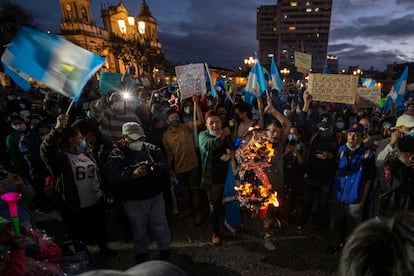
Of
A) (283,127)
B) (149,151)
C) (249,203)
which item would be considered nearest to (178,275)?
(149,151)

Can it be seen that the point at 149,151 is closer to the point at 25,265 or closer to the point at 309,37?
the point at 25,265

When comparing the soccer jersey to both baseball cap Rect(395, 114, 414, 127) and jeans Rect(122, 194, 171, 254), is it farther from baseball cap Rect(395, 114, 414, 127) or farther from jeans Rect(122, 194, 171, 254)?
baseball cap Rect(395, 114, 414, 127)

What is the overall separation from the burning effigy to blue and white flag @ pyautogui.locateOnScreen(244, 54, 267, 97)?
9.92 feet

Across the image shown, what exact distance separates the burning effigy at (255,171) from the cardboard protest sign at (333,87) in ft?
10.6

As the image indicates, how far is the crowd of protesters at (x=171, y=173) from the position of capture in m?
3.05

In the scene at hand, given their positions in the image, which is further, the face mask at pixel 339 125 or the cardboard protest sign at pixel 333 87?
the face mask at pixel 339 125

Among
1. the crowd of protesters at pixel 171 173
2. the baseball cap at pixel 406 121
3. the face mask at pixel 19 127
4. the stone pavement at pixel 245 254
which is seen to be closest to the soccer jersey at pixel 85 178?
the crowd of protesters at pixel 171 173

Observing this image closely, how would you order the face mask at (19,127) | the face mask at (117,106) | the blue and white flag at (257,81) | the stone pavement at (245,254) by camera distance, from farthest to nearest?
the blue and white flag at (257,81) < the face mask at (19,127) < the face mask at (117,106) < the stone pavement at (245,254)

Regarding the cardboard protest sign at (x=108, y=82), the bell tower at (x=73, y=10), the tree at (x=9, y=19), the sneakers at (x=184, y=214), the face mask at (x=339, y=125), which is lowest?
the sneakers at (x=184, y=214)

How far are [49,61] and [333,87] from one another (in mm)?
5811

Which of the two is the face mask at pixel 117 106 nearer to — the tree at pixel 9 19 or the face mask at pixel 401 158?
the face mask at pixel 401 158

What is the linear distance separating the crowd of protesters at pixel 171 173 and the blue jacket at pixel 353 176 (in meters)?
0.01

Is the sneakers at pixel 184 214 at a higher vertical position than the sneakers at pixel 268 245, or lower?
higher

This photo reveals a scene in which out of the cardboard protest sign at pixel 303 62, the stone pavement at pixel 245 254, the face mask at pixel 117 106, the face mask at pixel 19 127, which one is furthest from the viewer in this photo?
the cardboard protest sign at pixel 303 62
